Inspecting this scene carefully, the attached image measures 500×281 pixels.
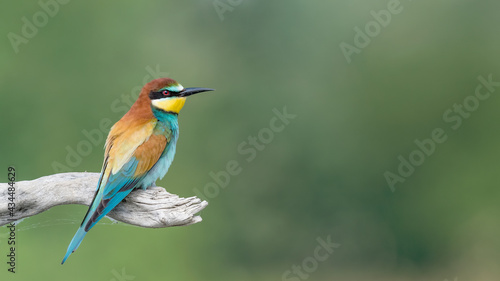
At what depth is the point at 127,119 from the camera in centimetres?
245

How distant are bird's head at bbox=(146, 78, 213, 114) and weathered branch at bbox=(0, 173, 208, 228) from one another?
0.33 metres

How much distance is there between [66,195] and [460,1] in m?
4.34

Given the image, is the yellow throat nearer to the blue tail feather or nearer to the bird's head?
the bird's head

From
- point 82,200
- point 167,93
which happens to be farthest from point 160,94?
point 82,200

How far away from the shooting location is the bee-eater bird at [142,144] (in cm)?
230

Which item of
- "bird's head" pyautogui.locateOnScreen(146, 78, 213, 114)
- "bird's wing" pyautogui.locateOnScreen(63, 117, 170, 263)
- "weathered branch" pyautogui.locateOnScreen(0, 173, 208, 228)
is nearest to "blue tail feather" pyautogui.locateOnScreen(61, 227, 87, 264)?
"bird's wing" pyautogui.locateOnScreen(63, 117, 170, 263)

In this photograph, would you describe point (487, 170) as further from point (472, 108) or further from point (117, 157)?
point (117, 157)

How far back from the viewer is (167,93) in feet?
8.00

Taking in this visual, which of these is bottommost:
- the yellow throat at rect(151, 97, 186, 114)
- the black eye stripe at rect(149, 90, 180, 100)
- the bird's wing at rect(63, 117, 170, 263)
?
the bird's wing at rect(63, 117, 170, 263)

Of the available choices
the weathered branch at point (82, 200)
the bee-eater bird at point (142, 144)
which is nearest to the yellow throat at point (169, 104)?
the bee-eater bird at point (142, 144)

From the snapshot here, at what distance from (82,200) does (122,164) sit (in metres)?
0.34

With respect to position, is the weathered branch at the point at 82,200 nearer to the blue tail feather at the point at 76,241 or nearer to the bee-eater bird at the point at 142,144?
the bee-eater bird at the point at 142,144

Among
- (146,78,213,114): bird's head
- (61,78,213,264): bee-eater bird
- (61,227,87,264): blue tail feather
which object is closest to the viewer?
(61,227,87,264): blue tail feather

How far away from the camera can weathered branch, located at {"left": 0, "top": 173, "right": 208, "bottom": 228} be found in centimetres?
232
